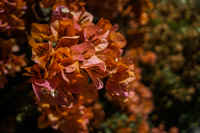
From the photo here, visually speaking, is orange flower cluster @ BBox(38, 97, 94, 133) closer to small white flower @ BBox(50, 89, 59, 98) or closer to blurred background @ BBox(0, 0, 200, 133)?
blurred background @ BBox(0, 0, 200, 133)

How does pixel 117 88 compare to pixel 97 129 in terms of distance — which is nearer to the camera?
pixel 117 88

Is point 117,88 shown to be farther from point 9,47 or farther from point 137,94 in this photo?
point 137,94

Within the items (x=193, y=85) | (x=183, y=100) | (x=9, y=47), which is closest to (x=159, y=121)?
(x=183, y=100)

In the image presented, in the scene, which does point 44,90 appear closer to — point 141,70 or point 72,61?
point 72,61

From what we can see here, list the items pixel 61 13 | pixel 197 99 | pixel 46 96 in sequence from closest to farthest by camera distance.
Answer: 1. pixel 46 96
2. pixel 61 13
3. pixel 197 99

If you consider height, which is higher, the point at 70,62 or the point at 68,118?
the point at 70,62

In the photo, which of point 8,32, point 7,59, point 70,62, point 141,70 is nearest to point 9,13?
point 8,32

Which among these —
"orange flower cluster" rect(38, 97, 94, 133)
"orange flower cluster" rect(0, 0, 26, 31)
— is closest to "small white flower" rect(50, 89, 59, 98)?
"orange flower cluster" rect(38, 97, 94, 133)

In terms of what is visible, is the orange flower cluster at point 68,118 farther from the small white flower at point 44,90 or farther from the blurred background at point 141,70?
the small white flower at point 44,90
